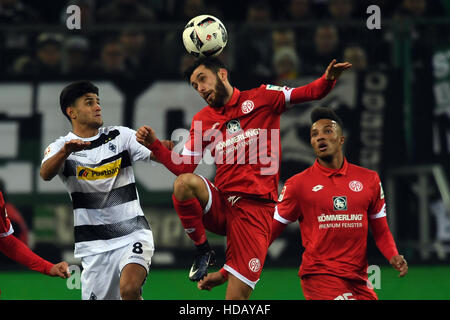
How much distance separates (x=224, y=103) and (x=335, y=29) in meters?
5.98

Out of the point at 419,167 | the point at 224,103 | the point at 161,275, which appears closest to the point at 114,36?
the point at 161,275

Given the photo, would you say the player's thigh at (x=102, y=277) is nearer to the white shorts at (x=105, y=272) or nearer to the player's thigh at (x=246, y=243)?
the white shorts at (x=105, y=272)

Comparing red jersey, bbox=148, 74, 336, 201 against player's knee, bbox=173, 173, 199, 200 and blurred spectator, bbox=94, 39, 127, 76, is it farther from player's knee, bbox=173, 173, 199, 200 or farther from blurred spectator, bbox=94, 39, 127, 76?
blurred spectator, bbox=94, 39, 127, 76

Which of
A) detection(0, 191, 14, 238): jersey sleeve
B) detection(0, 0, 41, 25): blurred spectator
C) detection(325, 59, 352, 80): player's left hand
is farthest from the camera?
detection(0, 0, 41, 25): blurred spectator

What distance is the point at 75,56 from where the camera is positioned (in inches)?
523

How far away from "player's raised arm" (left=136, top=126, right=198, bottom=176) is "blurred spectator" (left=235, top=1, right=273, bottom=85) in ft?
18.2

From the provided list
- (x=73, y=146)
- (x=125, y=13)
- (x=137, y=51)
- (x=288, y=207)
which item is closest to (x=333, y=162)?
(x=288, y=207)

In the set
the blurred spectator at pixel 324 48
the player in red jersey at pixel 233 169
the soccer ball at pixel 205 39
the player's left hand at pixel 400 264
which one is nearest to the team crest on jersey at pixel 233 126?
the player in red jersey at pixel 233 169

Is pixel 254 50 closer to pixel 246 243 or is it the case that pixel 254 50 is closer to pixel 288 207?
pixel 288 207

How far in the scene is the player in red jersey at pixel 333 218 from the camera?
7.43 metres

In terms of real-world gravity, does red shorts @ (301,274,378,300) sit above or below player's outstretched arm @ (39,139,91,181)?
below

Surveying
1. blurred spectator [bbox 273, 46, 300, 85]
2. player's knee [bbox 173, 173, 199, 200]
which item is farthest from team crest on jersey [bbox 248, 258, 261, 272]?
blurred spectator [bbox 273, 46, 300, 85]

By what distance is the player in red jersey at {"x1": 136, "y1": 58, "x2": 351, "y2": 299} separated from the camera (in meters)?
7.43

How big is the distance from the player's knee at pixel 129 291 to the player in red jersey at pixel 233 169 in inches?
18.4
